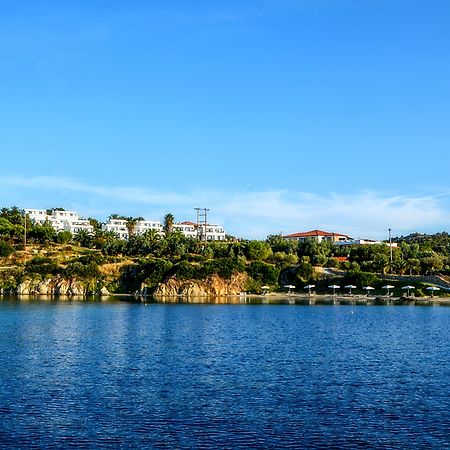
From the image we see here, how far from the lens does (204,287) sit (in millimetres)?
169875

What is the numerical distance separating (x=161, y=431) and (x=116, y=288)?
143251 mm

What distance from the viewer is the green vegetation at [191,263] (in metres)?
167

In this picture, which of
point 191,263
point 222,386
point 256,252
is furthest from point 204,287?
point 222,386

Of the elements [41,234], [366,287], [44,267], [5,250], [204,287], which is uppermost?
[41,234]

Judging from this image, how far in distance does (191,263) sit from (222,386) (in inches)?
5089

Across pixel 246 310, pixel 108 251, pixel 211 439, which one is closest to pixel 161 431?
pixel 211 439

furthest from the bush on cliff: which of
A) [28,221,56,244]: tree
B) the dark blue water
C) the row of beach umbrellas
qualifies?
the dark blue water

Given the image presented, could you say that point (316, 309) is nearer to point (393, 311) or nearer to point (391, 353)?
point (393, 311)

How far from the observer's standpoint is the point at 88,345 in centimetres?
6494

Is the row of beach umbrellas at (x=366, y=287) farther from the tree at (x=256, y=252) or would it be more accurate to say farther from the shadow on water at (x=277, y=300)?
the tree at (x=256, y=252)

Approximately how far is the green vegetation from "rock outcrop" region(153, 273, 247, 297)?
1.47 metres

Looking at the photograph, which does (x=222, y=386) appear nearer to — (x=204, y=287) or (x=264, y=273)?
(x=204, y=287)

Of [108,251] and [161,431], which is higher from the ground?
[108,251]

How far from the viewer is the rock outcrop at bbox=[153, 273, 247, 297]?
168m
